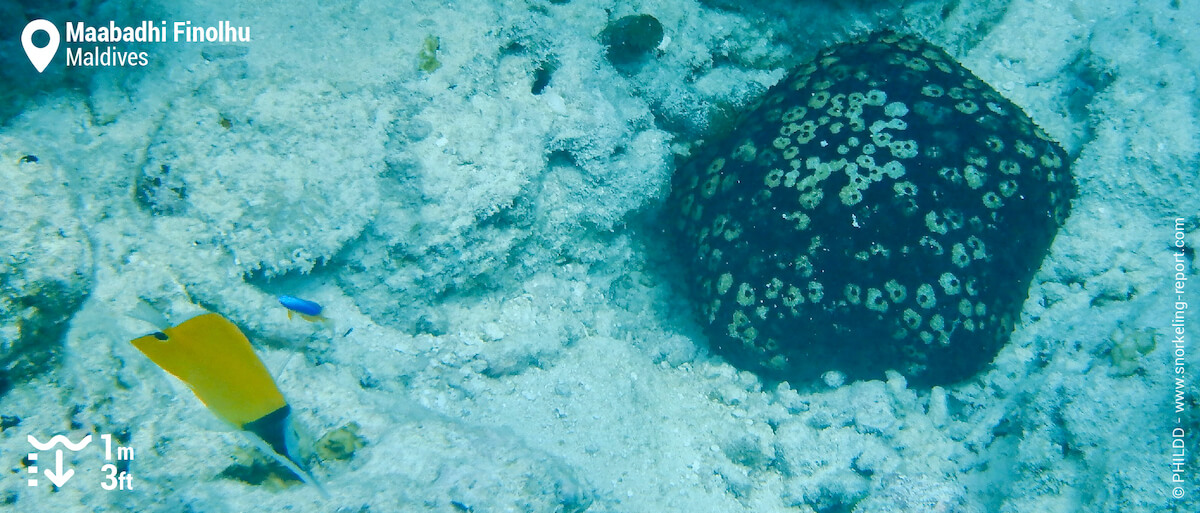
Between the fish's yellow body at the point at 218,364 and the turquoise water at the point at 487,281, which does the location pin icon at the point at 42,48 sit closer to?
the turquoise water at the point at 487,281

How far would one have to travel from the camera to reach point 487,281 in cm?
362

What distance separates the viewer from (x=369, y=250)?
10.8 ft

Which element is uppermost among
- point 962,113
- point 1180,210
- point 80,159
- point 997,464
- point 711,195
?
point 80,159

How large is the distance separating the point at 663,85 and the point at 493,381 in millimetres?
2371

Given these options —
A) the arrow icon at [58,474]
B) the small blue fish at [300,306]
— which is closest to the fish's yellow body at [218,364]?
the small blue fish at [300,306]

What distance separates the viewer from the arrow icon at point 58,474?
2.40 m

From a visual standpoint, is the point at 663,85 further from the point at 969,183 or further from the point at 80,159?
the point at 80,159

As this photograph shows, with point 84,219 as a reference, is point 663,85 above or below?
below

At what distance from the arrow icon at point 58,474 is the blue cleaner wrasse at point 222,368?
33.2 inches

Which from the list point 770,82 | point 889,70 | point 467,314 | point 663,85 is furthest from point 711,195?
point 467,314

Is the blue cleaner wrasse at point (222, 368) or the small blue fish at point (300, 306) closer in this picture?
the blue cleaner wrasse at point (222, 368)

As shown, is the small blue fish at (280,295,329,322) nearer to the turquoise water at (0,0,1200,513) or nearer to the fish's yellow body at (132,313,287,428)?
the turquoise water at (0,0,1200,513)

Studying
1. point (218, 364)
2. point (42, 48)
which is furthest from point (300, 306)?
point (42, 48)

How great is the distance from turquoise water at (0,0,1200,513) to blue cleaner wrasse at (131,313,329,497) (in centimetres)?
3
